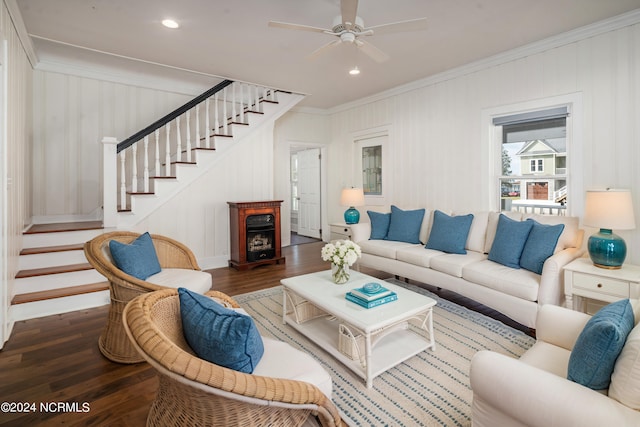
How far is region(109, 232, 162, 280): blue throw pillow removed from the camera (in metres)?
2.43

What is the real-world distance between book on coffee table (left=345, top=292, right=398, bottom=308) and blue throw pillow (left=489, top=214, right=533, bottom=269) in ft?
4.56

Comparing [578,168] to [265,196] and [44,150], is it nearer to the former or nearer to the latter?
[265,196]

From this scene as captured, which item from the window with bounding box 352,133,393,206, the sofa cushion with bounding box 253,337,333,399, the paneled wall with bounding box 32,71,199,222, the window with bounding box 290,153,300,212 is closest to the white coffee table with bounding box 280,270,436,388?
the sofa cushion with bounding box 253,337,333,399

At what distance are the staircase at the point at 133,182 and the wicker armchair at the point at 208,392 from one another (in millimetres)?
2700

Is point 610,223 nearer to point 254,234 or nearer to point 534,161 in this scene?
point 534,161

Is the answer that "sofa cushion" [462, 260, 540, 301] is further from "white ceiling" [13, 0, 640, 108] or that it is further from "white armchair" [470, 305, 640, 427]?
"white ceiling" [13, 0, 640, 108]

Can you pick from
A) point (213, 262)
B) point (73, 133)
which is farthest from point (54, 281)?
point (73, 133)

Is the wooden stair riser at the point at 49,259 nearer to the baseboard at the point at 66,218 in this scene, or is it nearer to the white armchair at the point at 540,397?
the baseboard at the point at 66,218

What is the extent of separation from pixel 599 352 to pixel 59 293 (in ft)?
13.5

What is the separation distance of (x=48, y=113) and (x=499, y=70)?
19.0 ft

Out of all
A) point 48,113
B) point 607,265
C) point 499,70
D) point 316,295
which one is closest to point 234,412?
point 316,295

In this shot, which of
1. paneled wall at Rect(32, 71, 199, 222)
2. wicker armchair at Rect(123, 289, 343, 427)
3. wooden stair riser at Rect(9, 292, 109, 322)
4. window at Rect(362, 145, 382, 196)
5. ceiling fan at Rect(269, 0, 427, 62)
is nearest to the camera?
wicker armchair at Rect(123, 289, 343, 427)

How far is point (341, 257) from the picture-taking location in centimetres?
264

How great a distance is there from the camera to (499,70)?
3893mm
